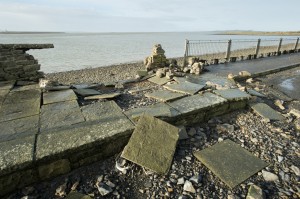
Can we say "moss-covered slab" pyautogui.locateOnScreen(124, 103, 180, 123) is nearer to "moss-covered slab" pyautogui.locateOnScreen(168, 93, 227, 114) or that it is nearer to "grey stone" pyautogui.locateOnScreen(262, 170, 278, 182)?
"moss-covered slab" pyautogui.locateOnScreen(168, 93, 227, 114)

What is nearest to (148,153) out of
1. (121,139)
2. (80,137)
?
(121,139)

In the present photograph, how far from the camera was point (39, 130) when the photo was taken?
269 cm

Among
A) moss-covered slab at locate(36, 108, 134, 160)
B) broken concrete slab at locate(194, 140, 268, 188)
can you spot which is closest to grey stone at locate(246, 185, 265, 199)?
broken concrete slab at locate(194, 140, 268, 188)

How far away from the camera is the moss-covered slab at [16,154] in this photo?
2.04 metres

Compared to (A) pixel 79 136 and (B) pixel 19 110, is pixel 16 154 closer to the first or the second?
(A) pixel 79 136

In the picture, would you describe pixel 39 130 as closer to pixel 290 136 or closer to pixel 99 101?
pixel 99 101

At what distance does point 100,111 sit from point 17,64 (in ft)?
10.2

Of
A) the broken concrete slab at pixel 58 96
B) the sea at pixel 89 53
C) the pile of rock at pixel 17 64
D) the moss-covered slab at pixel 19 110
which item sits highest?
the pile of rock at pixel 17 64

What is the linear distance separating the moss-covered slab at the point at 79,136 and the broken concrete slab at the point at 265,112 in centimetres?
289

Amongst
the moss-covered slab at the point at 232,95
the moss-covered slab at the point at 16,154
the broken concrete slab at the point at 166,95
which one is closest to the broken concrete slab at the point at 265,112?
the moss-covered slab at the point at 232,95

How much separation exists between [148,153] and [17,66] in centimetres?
432

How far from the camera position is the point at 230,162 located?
2.68m

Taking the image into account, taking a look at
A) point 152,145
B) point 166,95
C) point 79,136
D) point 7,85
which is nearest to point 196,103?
point 166,95

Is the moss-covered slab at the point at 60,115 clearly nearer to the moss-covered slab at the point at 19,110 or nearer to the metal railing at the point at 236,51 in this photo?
the moss-covered slab at the point at 19,110
